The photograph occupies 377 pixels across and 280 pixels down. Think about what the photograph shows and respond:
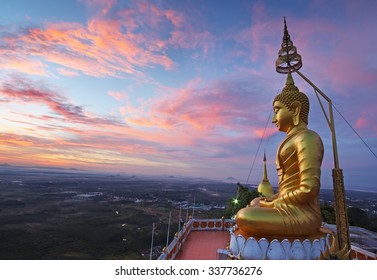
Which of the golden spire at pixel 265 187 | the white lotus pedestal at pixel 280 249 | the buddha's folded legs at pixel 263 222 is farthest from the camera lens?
the golden spire at pixel 265 187

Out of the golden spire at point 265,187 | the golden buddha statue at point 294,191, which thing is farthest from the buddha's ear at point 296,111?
the golden spire at point 265,187

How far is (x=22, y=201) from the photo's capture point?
35844mm

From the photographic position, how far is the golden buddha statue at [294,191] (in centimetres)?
644

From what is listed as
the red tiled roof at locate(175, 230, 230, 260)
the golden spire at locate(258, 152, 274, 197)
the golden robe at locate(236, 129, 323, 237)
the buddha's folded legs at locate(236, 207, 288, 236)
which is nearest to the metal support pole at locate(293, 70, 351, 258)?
the golden robe at locate(236, 129, 323, 237)

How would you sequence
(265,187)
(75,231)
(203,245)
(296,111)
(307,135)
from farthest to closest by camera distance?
(75,231)
(265,187)
(203,245)
(296,111)
(307,135)

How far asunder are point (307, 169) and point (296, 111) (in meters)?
2.07

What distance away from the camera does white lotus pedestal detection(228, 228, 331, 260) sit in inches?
246

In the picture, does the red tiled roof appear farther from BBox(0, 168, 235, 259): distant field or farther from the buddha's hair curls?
the buddha's hair curls

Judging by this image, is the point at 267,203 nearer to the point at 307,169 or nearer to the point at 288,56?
the point at 307,169

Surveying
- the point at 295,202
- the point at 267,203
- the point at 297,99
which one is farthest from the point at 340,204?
the point at 297,99

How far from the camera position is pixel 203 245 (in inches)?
402

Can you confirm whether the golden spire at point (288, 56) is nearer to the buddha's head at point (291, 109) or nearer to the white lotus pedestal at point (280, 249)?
the buddha's head at point (291, 109)
